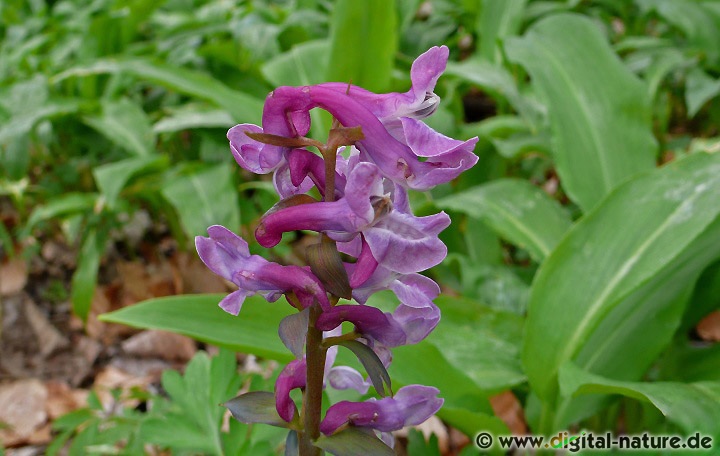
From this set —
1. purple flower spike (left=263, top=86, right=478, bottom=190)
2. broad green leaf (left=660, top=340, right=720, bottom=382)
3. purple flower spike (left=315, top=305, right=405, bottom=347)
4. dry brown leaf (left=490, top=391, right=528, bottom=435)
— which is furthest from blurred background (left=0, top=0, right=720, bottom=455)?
purple flower spike (left=263, top=86, right=478, bottom=190)

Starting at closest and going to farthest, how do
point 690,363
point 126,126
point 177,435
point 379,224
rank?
1. point 379,224
2. point 177,435
3. point 690,363
4. point 126,126

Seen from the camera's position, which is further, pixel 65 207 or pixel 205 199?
pixel 65 207

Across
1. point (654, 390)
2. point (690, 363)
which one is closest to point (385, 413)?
point (654, 390)

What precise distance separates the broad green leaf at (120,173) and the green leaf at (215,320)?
105 cm

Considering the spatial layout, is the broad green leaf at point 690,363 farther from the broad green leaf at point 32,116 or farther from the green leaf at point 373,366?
the broad green leaf at point 32,116

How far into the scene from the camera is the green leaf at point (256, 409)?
0.73m

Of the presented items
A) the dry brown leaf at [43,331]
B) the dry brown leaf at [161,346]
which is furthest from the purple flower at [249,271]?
the dry brown leaf at [43,331]

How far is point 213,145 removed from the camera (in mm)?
2670

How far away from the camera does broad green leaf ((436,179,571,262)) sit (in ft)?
5.73

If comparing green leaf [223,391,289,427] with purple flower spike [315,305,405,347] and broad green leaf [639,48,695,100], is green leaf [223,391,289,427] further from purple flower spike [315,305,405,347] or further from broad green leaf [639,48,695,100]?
broad green leaf [639,48,695,100]

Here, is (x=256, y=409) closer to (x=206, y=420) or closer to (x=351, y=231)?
(x=351, y=231)

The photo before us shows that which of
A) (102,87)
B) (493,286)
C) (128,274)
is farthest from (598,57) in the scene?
(102,87)

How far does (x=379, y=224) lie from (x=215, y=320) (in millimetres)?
746

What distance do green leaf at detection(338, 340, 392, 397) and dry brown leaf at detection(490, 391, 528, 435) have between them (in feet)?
4.34
